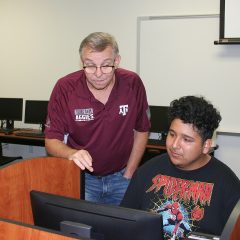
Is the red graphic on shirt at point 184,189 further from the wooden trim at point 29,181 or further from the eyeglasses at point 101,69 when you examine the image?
the eyeglasses at point 101,69

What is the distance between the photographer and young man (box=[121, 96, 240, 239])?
142cm

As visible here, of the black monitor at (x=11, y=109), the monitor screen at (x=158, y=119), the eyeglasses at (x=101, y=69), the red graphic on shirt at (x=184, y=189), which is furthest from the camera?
the black monitor at (x=11, y=109)

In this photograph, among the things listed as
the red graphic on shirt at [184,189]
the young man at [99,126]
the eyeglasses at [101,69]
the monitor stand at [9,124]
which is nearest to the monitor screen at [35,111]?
the monitor stand at [9,124]

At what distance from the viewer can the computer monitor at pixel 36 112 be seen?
4859 mm

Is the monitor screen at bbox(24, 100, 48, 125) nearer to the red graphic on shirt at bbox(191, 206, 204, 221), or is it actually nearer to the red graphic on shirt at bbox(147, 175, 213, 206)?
the red graphic on shirt at bbox(147, 175, 213, 206)

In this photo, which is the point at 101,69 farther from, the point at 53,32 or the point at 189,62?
the point at 53,32

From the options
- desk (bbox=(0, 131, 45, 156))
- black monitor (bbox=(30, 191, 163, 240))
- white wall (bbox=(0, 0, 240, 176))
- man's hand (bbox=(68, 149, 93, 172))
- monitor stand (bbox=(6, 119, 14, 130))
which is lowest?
desk (bbox=(0, 131, 45, 156))

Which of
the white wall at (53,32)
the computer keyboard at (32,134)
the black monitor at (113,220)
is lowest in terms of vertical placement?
the computer keyboard at (32,134)

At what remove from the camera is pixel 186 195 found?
1.48 meters

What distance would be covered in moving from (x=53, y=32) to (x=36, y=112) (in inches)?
43.1

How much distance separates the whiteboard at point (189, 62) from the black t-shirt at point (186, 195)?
2.60 m

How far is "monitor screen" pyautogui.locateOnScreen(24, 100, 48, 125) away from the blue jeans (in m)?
2.98

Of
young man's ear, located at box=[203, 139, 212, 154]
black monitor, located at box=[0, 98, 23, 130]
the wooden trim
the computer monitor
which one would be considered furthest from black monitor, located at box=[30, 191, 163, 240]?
black monitor, located at box=[0, 98, 23, 130]

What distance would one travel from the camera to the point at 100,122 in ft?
6.35
